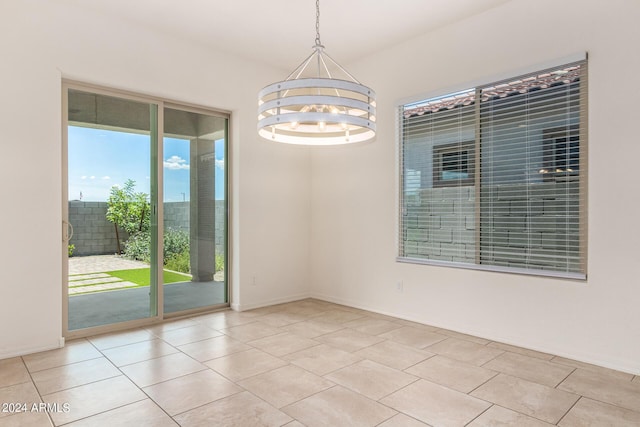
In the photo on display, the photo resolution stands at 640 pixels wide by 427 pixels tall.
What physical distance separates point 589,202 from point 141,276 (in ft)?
13.6

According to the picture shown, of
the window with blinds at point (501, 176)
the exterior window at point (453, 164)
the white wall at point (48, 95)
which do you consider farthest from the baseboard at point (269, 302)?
the exterior window at point (453, 164)

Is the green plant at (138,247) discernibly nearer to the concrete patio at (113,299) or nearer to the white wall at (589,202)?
the concrete patio at (113,299)

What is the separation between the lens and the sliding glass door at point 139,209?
3621 mm

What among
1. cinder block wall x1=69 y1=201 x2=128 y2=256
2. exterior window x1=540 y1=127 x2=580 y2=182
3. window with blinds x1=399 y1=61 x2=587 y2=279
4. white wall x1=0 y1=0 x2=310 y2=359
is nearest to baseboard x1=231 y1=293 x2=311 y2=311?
white wall x1=0 y1=0 x2=310 y2=359

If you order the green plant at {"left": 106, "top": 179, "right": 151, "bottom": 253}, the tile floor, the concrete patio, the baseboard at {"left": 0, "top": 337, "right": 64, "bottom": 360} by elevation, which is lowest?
the tile floor

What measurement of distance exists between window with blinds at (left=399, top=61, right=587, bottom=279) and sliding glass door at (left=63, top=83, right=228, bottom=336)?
7.39 ft

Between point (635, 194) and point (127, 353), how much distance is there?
4036 mm

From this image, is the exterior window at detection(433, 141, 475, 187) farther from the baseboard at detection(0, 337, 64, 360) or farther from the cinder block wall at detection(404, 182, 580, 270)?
the baseboard at detection(0, 337, 64, 360)

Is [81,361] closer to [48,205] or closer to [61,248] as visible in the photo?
[61,248]

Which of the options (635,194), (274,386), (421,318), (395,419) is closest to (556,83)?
(635,194)

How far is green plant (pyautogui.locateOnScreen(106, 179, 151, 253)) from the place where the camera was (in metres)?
3.83

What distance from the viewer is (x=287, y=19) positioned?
3.67m

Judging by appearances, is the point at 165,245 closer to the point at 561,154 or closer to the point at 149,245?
the point at 149,245

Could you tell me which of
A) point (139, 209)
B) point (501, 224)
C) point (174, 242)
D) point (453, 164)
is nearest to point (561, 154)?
point (501, 224)
